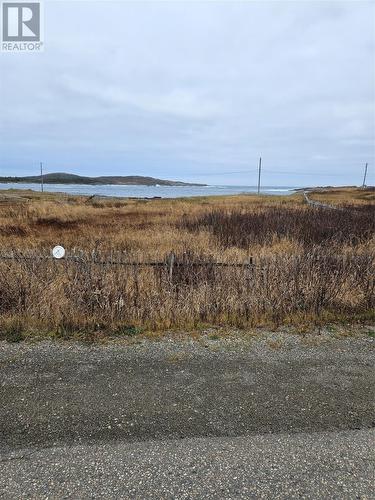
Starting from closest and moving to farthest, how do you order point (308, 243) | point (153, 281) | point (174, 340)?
point (174, 340)
point (153, 281)
point (308, 243)

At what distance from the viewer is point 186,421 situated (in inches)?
122

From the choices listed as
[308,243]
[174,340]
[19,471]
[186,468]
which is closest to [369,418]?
[186,468]

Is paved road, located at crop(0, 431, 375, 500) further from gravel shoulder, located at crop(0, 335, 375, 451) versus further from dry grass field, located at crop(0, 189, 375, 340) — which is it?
dry grass field, located at crop(0, 189, 375, 340)

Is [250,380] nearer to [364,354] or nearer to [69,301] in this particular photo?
[364,354]

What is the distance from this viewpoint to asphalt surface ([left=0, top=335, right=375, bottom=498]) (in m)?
2.46

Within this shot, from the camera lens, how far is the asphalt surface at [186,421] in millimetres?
2459

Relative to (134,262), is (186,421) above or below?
below

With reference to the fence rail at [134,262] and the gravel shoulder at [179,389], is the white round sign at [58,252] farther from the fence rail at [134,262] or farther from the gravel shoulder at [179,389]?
the gravel shoulder at [179,389]

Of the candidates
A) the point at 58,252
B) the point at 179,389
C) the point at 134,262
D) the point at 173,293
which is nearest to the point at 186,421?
the point at 179,389

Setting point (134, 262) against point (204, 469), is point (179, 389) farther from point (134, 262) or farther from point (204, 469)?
point (134, 262)

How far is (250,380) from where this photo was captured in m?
3.77

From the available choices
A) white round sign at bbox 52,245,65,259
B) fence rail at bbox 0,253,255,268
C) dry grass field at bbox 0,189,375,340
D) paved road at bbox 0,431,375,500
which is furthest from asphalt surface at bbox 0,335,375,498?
white round sign at bbox 52,245,65,259

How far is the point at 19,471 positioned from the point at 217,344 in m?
2.65

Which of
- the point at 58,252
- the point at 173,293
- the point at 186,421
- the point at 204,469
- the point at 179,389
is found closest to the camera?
the point at 204,469
